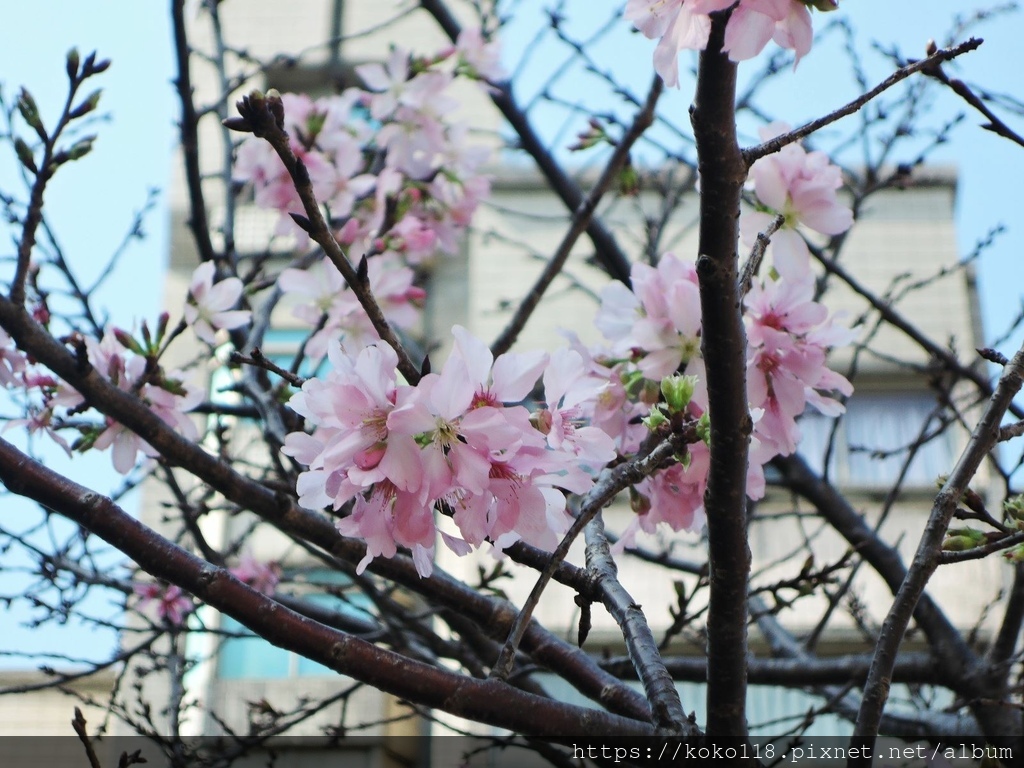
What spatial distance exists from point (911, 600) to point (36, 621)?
235 centimetres

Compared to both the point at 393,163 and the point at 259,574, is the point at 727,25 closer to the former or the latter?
the point at 393,163

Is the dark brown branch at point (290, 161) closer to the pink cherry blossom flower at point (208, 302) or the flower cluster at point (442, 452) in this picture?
the flower cluster at point (442, 452)

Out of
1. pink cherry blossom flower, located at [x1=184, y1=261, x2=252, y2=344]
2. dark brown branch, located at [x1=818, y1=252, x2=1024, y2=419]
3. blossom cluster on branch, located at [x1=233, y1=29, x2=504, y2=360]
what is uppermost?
blossom cluster on branch, located at [x1=233, y1=29, x2=504, y2=360]

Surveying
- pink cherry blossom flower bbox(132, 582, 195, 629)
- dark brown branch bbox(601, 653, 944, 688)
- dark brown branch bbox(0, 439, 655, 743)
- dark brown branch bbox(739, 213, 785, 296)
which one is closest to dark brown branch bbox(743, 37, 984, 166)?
dark brown branch bbox(739, 213, 785, 296)

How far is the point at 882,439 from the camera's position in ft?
Answer: 21.7

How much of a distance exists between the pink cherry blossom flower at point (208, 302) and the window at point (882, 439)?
5.13m

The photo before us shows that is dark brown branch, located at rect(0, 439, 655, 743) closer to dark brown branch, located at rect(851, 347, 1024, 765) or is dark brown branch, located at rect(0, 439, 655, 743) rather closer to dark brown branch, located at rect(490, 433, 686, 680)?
dark brown branch, located at rect(490, 433, 686, 680)

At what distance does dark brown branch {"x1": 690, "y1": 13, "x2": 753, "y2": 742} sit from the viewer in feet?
2.91

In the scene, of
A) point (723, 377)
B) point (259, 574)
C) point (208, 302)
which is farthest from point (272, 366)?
point (259, 574)

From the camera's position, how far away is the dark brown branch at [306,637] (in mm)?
1011

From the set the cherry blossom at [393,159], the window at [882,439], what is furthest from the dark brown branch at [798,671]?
the window at [882,439]

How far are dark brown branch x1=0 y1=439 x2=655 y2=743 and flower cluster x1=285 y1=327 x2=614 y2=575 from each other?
0.11 m

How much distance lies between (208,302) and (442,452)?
1.18 meters

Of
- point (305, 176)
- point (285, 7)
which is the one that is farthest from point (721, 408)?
point (285, 7)
